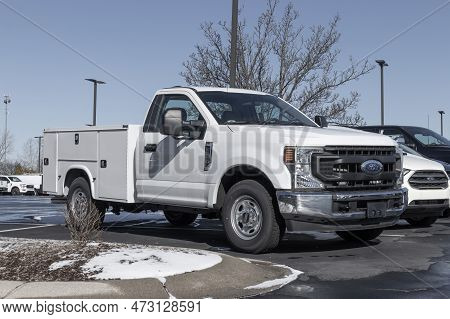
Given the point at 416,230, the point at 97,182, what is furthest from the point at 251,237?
the point at 416,230

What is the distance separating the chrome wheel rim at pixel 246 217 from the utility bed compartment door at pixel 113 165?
2388 millimetres

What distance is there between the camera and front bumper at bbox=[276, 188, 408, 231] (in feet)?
24.8

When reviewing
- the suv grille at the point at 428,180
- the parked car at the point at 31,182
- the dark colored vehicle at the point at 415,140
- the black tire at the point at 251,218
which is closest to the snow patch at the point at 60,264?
the black tire at the point at 251,218

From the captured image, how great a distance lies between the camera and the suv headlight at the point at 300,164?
25.0 ft

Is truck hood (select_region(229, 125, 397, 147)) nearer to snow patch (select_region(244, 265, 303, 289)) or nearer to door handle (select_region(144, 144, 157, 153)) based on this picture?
door handle (select_region(144, 144, 157, 153))

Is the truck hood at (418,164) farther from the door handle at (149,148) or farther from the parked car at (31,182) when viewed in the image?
the parked car at (31,182)

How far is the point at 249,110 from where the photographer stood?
9234 mm

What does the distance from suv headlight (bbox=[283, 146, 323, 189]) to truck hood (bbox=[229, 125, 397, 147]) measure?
0.08m

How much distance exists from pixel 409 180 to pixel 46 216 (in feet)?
28.2

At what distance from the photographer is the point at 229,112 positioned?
8.96m

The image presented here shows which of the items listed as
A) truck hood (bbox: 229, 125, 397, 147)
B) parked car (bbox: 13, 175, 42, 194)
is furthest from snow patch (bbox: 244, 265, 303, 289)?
parked car (bbox: 13, 175, 42, 194)

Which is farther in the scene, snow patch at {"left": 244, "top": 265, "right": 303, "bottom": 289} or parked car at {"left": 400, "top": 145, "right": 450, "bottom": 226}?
parked car at {"left": 400, "top": 145, "right": 450, "bottom": 226}
